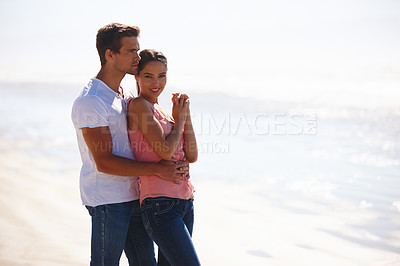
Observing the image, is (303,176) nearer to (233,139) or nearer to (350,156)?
(350,156)

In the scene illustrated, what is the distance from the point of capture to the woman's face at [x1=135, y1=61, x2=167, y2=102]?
293 cm

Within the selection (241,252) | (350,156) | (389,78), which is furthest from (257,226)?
(389,78)

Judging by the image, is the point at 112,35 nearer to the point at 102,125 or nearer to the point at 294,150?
the point at 102,125

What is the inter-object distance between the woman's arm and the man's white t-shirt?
9 cm

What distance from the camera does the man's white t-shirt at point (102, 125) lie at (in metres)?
2.64

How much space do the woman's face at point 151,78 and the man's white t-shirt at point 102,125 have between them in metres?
0.18

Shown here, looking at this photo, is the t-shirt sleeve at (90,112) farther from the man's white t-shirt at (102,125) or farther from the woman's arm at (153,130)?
the woman's arm at (153,130)

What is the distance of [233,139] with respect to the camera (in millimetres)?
10961

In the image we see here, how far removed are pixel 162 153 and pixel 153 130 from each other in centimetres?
15

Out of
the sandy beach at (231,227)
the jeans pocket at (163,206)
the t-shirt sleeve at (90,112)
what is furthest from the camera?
the sandy beach at (231,227)

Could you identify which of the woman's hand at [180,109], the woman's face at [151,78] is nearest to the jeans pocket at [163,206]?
the woman's hand at [180,109]

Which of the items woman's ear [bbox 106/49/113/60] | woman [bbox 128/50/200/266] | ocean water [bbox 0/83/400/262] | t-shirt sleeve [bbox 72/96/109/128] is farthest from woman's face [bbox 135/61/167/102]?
ocean water [bbox 0/83/400/262]

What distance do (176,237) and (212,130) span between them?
9811 mm

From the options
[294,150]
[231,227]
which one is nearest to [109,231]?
[231,227]
